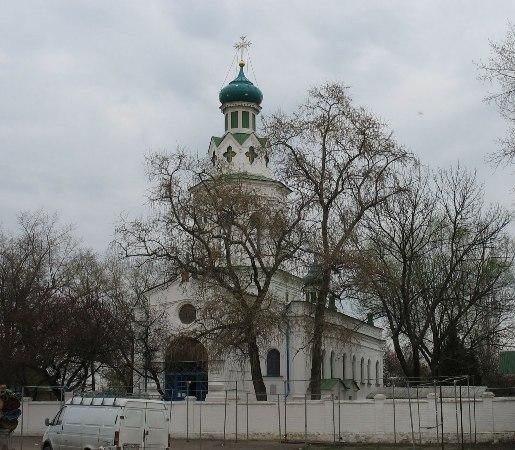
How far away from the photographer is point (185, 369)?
148 ft

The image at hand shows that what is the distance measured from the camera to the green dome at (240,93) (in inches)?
2212

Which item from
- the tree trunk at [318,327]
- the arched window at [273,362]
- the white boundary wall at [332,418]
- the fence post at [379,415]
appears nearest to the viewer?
the white boundary wall at [332,418]

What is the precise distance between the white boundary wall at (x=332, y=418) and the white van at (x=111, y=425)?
41.0 feet

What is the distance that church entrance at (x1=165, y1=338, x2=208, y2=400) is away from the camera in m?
36.6

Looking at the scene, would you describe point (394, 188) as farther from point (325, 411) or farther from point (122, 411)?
point (122, 411)

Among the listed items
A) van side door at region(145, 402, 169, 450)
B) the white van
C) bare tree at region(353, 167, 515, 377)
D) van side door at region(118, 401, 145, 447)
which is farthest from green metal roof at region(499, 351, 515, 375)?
van side door at region(118, 401, 145, 447)

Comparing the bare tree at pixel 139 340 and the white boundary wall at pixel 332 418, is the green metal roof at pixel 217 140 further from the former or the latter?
the white boundary wall at pixel 332 418

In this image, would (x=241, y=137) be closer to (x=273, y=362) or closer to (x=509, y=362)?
(x=273, y=362)

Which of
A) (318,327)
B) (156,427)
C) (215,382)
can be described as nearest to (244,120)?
(215,382)

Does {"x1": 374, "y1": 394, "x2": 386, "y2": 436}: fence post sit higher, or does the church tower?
the church tower

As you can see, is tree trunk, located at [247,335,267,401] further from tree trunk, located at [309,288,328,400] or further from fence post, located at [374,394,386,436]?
fence post, located at [374,394,386,436]

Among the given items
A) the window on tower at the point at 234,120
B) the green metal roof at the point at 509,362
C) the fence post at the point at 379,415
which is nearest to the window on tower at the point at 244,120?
the window on tower at the point at 234,120

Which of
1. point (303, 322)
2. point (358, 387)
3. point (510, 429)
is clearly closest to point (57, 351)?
point (303, 322)

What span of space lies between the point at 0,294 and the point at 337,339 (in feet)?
58.4
